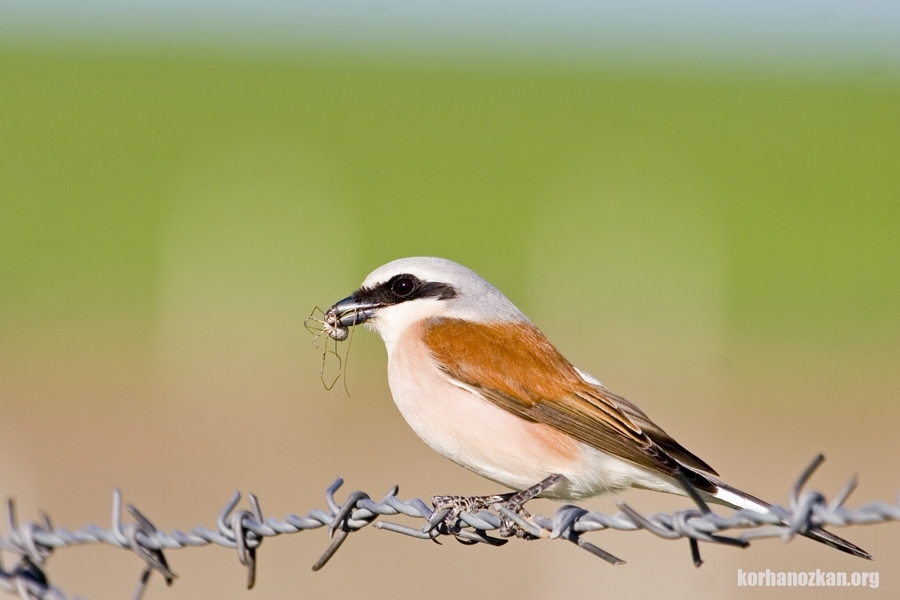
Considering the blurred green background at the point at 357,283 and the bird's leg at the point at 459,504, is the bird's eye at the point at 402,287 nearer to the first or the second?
the bird's leg at the point at 459,504

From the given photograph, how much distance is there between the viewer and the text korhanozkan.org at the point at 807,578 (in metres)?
7.24

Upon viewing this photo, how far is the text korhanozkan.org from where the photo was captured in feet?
23.8

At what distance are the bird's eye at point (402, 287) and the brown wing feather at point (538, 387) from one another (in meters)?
0.25

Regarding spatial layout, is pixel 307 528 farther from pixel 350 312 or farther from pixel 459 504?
pixel 350 312

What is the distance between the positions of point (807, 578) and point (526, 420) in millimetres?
4876

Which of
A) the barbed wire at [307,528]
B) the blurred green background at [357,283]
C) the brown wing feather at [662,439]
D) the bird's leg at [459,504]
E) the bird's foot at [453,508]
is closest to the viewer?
the barbed wire at [307,528]

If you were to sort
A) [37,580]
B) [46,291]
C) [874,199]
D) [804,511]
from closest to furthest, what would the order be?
1. [804,511]
2. [37,580]
3. [46,291]
4. [874,199]

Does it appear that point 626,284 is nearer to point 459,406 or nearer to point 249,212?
point 249,212

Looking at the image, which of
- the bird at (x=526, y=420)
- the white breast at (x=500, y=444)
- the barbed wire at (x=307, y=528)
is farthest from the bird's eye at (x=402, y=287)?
the barbed wire at (x=307, y=528)

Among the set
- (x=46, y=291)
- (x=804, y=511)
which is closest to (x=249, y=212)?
(x=46, y=291)

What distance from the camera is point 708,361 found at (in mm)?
11930

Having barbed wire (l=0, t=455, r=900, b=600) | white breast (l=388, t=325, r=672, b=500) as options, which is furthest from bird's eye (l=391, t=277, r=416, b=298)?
barbed wire (l=0, t=455, r=900, b=600)

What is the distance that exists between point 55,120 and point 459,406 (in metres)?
22.9

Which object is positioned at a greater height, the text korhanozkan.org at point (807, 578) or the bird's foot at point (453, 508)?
the bird's foot at point (453, 508)
